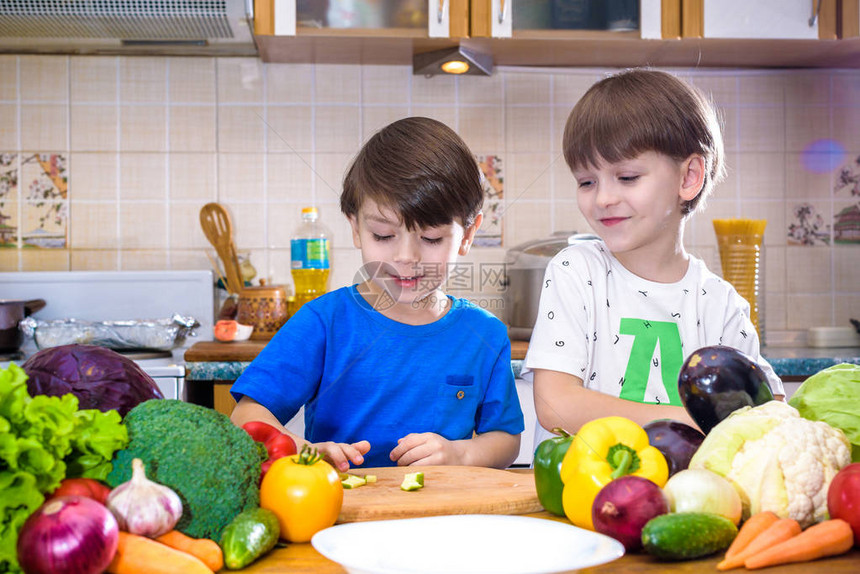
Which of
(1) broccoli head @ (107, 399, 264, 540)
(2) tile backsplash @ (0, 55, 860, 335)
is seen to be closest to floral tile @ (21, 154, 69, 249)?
(2) tile backsplash @ (0, 55, 860, 335)

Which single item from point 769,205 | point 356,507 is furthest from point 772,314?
point 356,507

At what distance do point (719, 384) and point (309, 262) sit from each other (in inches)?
62.9

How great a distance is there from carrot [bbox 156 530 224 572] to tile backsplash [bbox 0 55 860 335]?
1.78 meters

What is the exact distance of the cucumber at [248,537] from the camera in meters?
0.54

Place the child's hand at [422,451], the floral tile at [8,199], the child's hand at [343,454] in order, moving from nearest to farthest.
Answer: the child's hand at [343,454] < the child's hand at [422,451] < the floral tile at [8,199]

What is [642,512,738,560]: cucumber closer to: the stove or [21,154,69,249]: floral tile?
the stove

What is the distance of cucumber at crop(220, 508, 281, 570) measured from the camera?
0.54 m

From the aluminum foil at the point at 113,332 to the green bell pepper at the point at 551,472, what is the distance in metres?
Answer: 1.41

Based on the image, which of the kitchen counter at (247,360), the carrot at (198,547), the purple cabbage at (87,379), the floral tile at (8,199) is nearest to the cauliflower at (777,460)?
the carrot at (198,547)

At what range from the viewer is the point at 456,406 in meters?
1.19

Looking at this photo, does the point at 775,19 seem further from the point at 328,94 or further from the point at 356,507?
the point at 356,507

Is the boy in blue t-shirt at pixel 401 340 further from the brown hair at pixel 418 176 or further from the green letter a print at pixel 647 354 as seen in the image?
the green letter a print at pixel 647 354

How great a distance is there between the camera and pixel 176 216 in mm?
2328

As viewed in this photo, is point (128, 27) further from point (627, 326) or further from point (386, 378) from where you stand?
point (627, 326)
